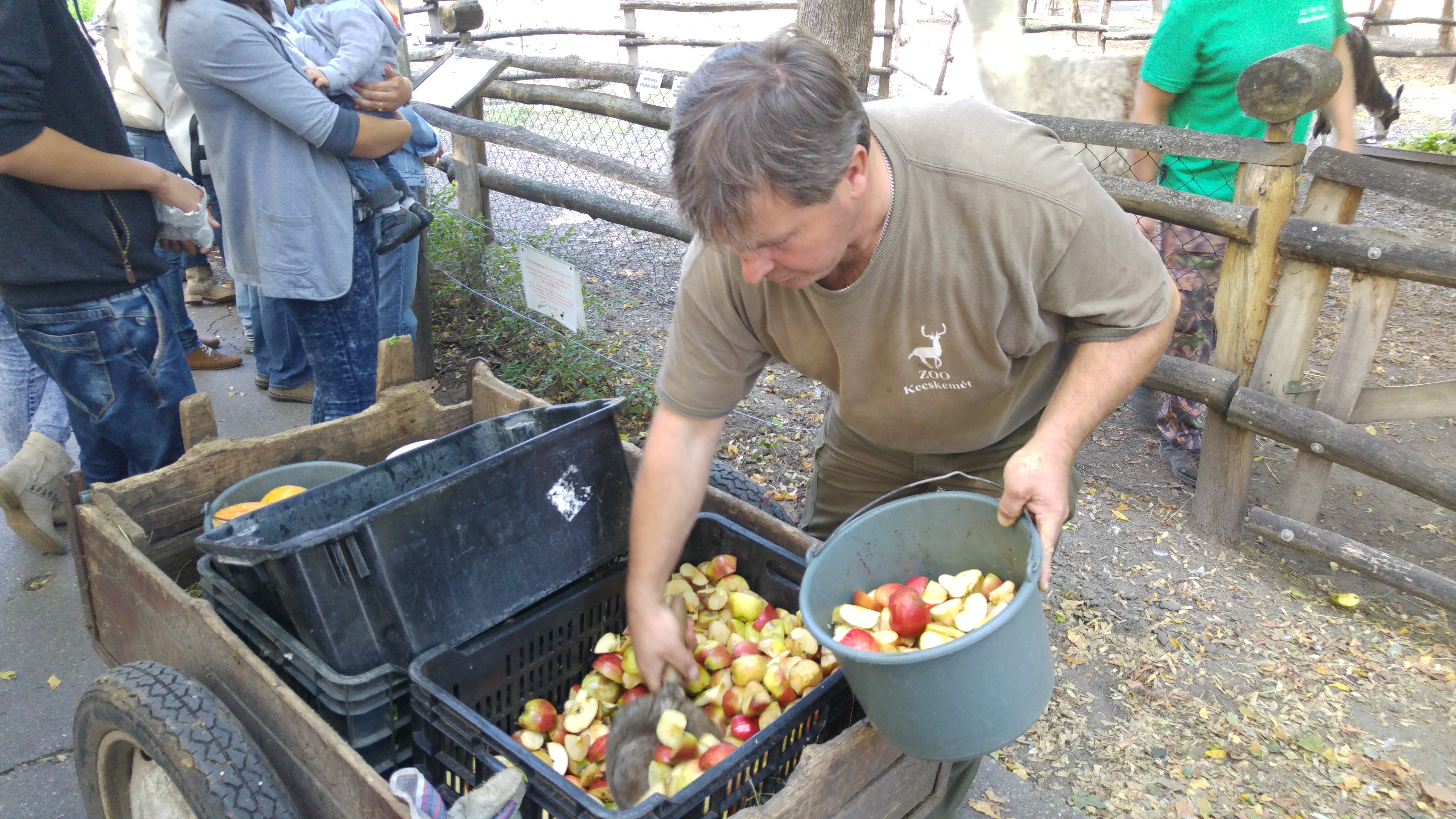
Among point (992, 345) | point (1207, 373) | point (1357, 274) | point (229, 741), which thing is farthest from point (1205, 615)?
point (229, 741)

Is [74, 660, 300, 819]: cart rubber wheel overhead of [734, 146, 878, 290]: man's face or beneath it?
beneath

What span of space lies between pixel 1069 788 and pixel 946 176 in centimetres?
186

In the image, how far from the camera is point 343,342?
3416mm

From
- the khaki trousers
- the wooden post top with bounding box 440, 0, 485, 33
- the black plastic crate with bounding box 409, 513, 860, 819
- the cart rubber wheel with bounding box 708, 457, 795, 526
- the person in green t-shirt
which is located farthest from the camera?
the wooden post top with bounding box 440, 0, 485, 33

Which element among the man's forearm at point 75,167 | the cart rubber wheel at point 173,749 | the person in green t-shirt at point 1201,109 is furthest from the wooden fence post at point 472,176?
the cart rubber wheel at point 173,749

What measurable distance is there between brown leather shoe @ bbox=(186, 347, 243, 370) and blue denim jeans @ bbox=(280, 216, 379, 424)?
2113mm

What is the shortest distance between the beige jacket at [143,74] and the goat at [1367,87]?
17.1 ft

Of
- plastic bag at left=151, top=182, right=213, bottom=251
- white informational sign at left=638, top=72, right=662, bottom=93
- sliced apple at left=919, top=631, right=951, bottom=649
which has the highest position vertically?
white informational sign at left=638, top=72, right=662, bottom=93

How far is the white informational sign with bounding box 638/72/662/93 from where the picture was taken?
434 cm

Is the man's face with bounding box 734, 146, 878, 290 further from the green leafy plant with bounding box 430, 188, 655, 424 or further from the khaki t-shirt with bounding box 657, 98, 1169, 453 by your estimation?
the green leafy plant with bounding box 430, 188, 655, 424

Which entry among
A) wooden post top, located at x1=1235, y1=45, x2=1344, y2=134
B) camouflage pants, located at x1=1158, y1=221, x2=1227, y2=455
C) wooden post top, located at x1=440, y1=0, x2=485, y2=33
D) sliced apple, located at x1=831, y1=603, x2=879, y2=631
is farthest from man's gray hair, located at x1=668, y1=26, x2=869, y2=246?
wooden post top, located at x1=440, y1=0, x2=485, y2=33

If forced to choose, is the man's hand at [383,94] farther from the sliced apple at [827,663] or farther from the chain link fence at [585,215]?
the sliced apple at [827,663]

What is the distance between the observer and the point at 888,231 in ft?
5.91

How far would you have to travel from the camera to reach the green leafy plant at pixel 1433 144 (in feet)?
19.2
